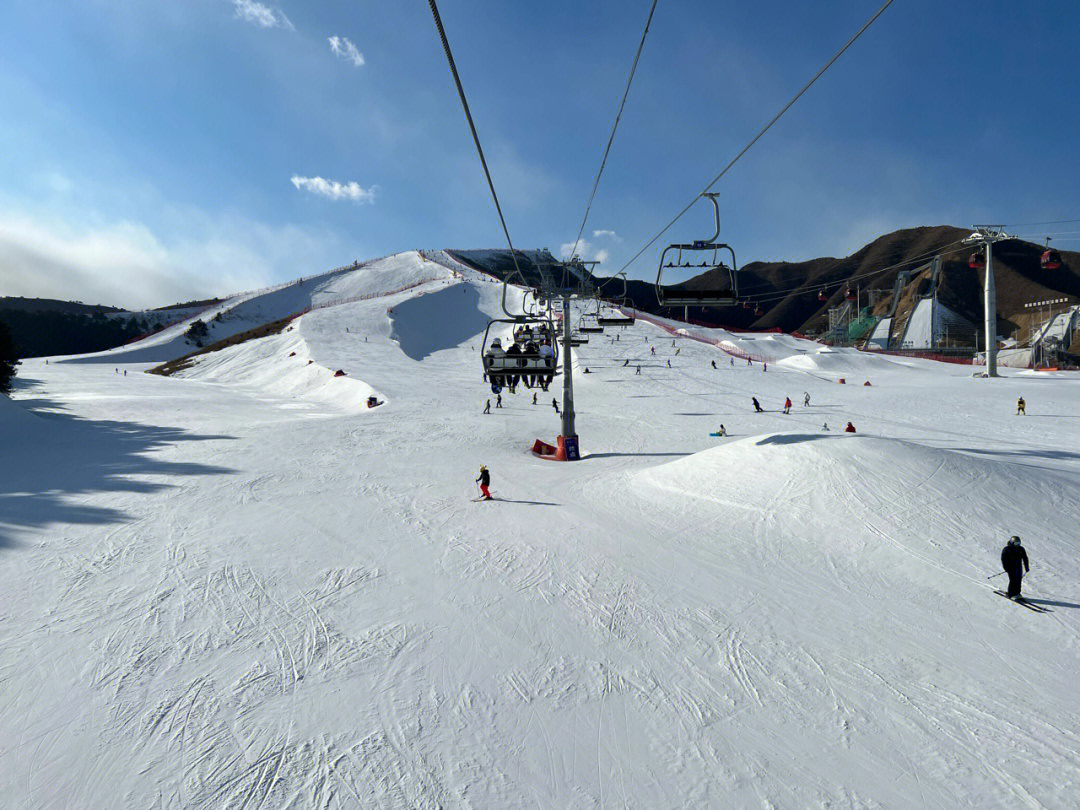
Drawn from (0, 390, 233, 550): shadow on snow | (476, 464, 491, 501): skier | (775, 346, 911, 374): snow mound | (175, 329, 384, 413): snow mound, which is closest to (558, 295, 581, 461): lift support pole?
(476, 464, 491, 501): skier

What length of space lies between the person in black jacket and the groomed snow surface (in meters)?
0.26

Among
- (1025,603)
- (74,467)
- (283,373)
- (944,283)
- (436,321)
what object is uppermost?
(944,283)

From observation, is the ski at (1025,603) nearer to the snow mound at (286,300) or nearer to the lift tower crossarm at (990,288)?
the lift tower crossarm at (990,288)

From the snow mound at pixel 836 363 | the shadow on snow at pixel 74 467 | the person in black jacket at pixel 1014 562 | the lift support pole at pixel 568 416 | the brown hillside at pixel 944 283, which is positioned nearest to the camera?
the person in black jacket at pixel 1014 562

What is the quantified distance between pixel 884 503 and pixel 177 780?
1165 cm

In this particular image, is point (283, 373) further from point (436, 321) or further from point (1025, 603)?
point (1025, 603)

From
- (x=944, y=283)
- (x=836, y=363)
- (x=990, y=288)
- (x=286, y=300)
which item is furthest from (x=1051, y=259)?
(x=944, y=283)

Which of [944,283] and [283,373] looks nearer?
[283,373]

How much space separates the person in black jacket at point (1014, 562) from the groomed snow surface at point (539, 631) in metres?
0.26

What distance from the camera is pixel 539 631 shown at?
6.36 m

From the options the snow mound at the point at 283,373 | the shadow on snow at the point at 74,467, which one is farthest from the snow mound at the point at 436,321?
the shadow on snow at the point at 74,467

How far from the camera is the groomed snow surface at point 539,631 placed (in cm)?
428

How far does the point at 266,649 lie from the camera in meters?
5.92

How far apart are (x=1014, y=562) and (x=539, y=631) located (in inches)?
255
